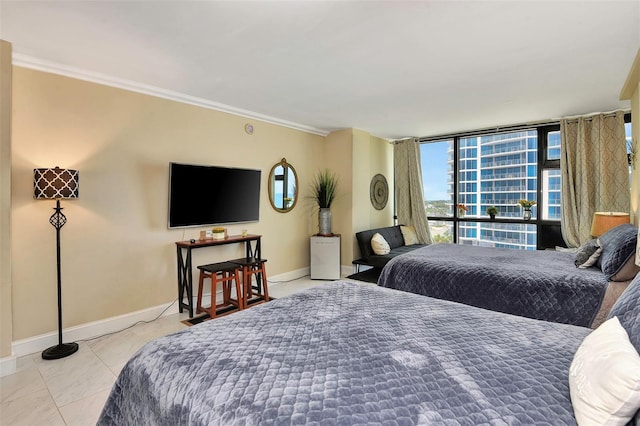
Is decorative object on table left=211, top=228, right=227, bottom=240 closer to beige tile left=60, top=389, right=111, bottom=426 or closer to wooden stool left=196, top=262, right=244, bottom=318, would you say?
wooden stool left=196, top=262, right=244, bottom=318

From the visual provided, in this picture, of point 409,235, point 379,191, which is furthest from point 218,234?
point 409,235

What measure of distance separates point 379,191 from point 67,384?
16.9 feet

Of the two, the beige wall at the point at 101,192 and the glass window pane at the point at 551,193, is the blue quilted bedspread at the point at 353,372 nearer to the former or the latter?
the beige wall at the point at 101,192

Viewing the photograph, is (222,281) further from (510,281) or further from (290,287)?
(510,281)

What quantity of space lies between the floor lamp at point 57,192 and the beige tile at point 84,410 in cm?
82

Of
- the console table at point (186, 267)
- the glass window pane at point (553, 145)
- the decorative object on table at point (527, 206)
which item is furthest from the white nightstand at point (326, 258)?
the glass window pane at point (553, 145)

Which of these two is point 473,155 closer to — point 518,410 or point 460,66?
point 460,66

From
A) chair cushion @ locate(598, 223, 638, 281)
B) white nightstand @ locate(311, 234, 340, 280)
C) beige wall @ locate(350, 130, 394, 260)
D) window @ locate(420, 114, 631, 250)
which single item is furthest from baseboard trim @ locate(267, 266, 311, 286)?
chair cushion @ locate(598, 223, 638, 281)

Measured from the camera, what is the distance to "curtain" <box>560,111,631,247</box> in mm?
4242

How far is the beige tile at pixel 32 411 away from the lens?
6.25 feet

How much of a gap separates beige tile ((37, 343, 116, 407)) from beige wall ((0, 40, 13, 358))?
0.35 m

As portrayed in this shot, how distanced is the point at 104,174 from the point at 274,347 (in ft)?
9.33

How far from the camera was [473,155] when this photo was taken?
5.74m

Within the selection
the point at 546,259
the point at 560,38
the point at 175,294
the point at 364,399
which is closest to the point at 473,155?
the point at 546,259
